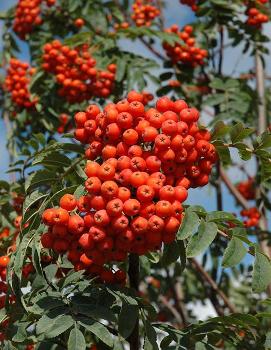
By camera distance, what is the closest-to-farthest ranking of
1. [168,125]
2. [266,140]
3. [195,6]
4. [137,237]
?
1. [137,237]
2. [168,125]
3. [266,140]
4. [195,6]

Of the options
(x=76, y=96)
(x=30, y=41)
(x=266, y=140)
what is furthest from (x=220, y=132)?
(x=30, y=41)

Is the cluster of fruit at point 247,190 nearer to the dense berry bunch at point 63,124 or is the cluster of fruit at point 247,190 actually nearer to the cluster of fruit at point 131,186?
the dense berry bunch at point 63,124

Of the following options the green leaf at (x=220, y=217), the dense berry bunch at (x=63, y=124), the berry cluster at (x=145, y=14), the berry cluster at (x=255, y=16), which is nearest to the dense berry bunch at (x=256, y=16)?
the berry cluster at (x=255, y=16)

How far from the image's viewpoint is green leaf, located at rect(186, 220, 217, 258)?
2041mm

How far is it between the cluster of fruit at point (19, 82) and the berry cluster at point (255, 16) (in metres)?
1.88

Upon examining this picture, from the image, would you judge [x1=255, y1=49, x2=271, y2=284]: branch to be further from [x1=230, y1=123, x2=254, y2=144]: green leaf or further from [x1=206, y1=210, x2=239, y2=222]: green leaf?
[x1=206, y1=210, x2=239, y2=222]: green leaf

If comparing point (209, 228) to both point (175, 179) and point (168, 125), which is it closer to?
point (175, 179)

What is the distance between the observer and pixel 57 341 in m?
2.18

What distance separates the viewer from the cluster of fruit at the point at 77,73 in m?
4.64

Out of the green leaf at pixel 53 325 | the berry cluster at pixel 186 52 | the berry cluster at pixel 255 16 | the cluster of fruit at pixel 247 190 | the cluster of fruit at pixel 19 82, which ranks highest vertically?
the green leaf at pixel 53 325

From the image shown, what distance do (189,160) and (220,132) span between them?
10.8 inches

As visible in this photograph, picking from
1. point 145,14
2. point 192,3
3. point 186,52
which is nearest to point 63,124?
point 186,52

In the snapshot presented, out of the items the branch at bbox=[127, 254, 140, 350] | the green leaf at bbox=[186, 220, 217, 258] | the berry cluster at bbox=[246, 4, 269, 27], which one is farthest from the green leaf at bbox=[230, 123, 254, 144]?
the berry cluster at bbox=[246, 4, 269, 27]

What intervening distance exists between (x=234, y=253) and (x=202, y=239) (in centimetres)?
13
